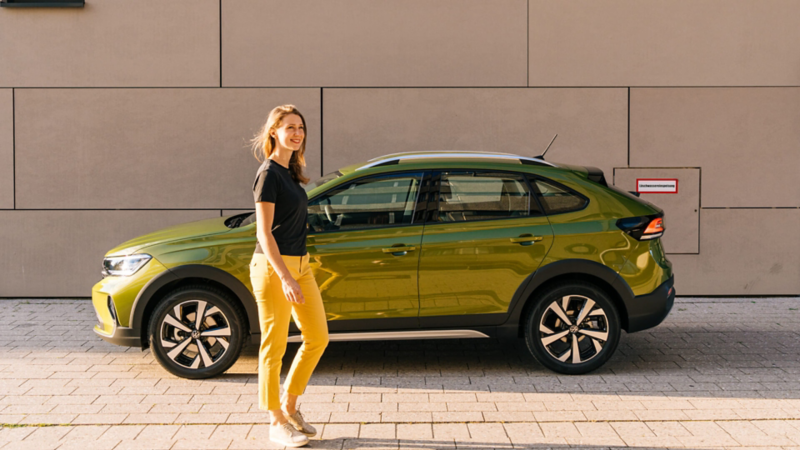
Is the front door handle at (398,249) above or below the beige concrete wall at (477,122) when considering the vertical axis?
below

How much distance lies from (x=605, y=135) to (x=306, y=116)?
3474mm

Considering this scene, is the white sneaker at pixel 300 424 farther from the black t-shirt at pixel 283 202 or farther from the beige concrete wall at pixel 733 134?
the beige concrete wall at pixel 733 134

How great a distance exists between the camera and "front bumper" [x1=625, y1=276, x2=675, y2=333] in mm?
5672

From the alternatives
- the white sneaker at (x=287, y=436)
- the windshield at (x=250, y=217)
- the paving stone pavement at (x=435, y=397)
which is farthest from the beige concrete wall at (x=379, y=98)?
the white sneaker at (x=287, y=436)

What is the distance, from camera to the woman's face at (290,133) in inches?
163

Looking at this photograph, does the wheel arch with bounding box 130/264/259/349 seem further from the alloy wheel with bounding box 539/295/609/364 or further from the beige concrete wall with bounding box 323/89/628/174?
the beige concrete wall with bounding box 323/89/628/174

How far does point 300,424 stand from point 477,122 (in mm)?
5226

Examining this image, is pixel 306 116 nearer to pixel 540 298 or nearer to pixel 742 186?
pixel 540 298

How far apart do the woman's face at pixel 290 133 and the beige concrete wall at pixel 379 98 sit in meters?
4.65

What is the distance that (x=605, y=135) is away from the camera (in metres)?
8.84

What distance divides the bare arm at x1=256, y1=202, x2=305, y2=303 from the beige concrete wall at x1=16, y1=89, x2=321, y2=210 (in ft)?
15.9
